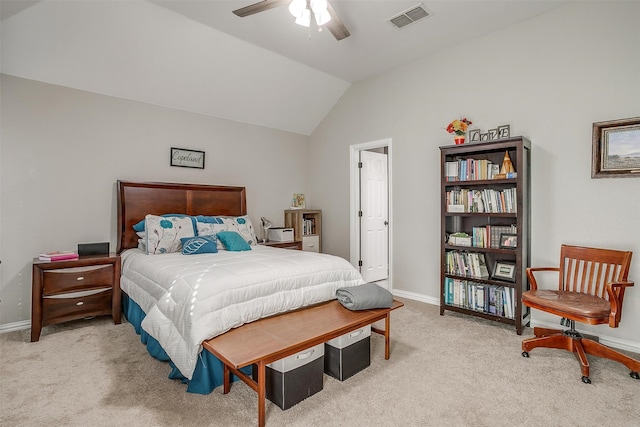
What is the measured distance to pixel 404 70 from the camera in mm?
4285

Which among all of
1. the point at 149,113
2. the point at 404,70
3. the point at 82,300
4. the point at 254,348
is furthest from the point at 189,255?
the point at 404,70

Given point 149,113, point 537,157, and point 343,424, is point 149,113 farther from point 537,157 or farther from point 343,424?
point 537,157

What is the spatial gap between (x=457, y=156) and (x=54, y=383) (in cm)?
410

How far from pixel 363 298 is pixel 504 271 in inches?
67.9

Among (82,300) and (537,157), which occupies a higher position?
(537,157)

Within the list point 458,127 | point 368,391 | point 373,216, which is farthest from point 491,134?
point 368,391

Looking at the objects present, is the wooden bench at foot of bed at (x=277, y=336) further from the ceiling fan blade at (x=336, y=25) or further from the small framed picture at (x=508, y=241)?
the ceiling fan blade at (x=336, y=25)

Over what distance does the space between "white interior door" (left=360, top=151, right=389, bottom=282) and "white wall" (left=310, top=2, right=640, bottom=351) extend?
61cm

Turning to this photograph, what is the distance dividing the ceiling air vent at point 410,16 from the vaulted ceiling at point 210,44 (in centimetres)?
5

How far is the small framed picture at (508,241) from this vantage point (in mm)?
3170

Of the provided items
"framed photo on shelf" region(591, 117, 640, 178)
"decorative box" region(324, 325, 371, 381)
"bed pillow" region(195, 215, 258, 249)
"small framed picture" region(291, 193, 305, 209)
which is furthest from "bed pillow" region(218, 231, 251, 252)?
"framed photo on shelf" region(591, 117, 640, 178)

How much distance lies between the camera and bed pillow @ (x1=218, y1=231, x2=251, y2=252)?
11.7 feet

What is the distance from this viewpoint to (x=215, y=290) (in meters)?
2.13

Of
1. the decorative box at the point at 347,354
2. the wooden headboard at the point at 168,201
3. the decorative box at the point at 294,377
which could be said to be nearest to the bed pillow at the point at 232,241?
the wooden headboard at the point at 168,201
